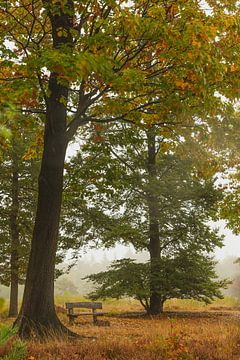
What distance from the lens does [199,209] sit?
1397cm

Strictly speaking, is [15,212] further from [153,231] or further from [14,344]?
[14,344]

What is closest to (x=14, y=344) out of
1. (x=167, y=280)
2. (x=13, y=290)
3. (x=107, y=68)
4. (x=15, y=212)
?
(x=107, y=68)

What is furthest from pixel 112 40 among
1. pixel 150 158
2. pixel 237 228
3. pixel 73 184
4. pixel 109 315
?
pixel 109 315

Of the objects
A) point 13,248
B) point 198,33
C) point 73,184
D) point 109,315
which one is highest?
point 198,33

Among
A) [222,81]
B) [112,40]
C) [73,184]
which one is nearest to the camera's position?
[112,40]

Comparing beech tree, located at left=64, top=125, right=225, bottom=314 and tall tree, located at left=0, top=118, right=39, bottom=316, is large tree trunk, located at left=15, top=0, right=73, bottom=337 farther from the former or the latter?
tall tree, located at left=0, top=118, right=39, bottom=316

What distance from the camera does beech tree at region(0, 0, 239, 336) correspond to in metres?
6.35

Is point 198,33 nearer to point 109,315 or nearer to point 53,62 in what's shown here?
point 53,62

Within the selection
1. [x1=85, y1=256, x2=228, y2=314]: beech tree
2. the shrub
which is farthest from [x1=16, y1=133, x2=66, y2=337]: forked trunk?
[x1=85, y1=256, x2=228, y2=314]: beech tree

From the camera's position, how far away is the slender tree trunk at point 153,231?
13601 millimetres

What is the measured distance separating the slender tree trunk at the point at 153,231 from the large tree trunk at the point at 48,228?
5126 mm

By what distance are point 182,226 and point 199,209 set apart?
87cm

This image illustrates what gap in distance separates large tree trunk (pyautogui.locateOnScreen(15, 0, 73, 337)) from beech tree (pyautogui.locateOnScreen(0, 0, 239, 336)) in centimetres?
2

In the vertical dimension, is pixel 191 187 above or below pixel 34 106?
below
